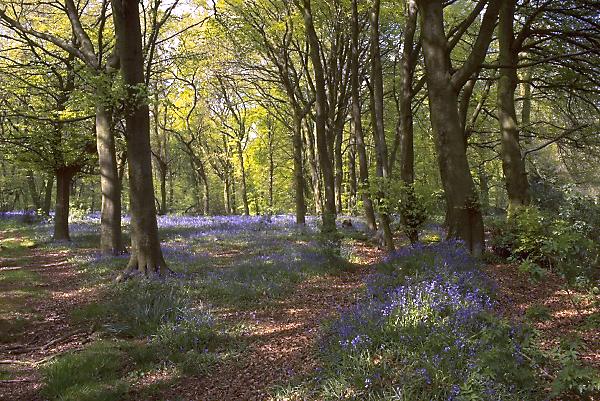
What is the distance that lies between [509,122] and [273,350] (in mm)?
8167

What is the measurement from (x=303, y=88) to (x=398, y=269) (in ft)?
62.4

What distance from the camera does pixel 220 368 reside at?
202 inches

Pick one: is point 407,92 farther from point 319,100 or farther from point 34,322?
point 34,322

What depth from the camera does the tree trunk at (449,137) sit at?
876 centimetres

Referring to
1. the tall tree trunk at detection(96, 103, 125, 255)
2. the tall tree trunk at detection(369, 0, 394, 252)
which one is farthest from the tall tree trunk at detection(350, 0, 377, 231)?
the tall tree trunk at detection(96, 103, 125, 255)

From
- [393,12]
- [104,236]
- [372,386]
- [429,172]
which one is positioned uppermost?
[393,12]

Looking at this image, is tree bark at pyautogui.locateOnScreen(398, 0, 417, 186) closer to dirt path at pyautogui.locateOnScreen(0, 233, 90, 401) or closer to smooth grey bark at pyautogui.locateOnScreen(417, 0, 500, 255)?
smooth grey bark at pyautogui.locateOnScreen(417, 0, 500, 255)

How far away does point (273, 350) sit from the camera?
18.1ft

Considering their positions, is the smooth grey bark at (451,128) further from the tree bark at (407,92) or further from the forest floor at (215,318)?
the tree bark at (407,92)

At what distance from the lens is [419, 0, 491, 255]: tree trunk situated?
8758 mm

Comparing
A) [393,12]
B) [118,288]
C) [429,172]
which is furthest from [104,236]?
[429,172]

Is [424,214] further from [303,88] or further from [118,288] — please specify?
[303,88]

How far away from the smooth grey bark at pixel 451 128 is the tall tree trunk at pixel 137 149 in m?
5.93

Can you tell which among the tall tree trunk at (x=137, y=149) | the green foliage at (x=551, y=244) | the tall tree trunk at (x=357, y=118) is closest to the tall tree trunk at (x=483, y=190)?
the green foliage at (x=551, y=244)
